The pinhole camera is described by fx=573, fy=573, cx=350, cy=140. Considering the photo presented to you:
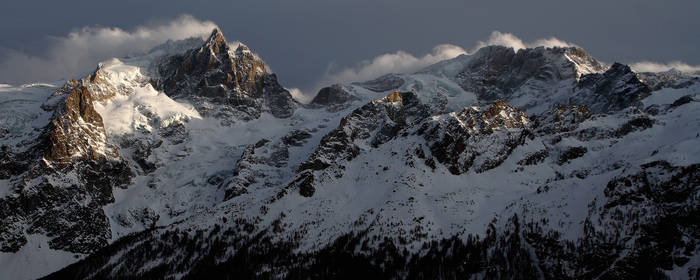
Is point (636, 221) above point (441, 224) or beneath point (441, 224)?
beneath

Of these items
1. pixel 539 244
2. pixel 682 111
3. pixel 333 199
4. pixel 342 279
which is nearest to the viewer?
pixel 539 244

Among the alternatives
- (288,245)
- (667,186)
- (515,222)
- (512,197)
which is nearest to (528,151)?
(512,197)

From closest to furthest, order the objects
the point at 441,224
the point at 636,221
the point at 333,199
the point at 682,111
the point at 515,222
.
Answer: the point at 636,221, the point at 515,222, the point at 441,224, the point at 333,199, the point at 682,111

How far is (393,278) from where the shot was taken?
→ 12962 cm

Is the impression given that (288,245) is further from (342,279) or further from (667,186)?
(667,186)

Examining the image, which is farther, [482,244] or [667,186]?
[482,244]

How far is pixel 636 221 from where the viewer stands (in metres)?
92.0

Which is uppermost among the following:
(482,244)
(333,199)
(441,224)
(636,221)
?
(333,199)

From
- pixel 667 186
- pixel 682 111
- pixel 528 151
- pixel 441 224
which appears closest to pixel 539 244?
pixel 667 186

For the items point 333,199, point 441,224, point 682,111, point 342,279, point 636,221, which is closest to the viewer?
point 636,221

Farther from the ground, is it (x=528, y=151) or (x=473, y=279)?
(x=528, y=151)

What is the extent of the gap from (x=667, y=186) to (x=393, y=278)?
198 ft

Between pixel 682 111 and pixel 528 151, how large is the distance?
56.4 m

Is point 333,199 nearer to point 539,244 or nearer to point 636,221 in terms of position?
point 539,244
